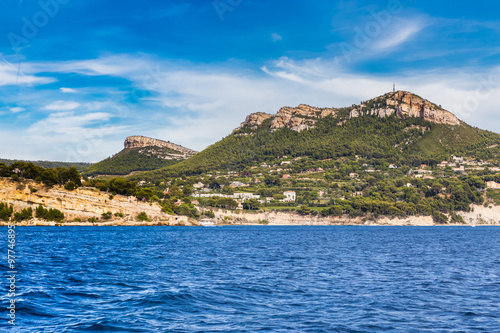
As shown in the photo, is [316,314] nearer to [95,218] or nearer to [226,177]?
[95,218]

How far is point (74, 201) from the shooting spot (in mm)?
83688

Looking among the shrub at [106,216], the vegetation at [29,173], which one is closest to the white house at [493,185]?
the shrub at [106,216]

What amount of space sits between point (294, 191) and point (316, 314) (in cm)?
13540

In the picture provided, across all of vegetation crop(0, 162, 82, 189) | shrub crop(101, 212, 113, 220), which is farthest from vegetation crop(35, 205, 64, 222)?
shrub crop(101, 212, 113, 220)

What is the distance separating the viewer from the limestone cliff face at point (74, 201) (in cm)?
7675

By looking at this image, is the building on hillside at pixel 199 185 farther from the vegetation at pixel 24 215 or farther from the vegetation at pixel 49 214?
the vegetation at pixel 24 215

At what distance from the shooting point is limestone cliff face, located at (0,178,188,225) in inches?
3022

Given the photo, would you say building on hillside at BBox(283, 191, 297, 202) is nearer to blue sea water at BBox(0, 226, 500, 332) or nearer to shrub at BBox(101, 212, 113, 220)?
shrub at BBox(101, 212, 113, 220)

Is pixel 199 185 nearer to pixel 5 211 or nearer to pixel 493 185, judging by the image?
pixel 5 211

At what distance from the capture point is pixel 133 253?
109 ft

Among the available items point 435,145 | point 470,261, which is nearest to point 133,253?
point 470,261

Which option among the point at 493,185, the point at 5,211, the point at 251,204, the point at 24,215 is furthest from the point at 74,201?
the point at 493,185

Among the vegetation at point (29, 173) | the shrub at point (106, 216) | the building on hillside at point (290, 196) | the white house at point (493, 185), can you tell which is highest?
the white house at point (493, 185)

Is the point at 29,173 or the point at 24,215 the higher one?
the point at 29,173
